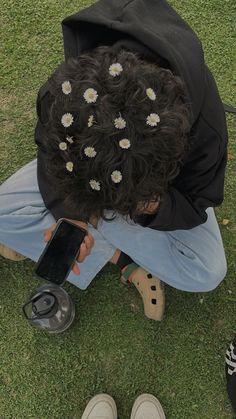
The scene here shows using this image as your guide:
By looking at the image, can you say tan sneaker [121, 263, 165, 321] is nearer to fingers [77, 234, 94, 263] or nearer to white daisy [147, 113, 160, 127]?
fingers [77, 234, 94, 263]

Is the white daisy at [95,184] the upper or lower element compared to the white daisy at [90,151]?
lower

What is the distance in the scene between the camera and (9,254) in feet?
5.99

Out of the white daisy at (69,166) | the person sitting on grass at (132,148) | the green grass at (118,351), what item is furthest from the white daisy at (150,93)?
the green grass at (118,351)

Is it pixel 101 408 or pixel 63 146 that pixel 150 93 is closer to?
pixel 63 146

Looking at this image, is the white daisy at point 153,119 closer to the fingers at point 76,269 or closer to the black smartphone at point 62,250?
the black smartphone at point 62,250

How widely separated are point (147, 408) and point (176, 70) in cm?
118

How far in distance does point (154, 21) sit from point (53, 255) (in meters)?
0.71

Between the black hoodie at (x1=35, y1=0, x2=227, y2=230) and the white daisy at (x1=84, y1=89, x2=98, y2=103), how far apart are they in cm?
23

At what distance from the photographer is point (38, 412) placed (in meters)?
1.76

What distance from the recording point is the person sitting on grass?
3.13 ft

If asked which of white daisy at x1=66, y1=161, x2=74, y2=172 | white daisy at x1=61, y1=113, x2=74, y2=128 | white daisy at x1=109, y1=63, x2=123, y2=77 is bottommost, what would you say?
white daisy at x1=66, y1=161, x2=74, y2=172

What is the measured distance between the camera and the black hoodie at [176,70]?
112cm

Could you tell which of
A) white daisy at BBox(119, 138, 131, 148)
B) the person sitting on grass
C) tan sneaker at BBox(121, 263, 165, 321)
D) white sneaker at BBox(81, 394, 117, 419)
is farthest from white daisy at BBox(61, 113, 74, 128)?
white sneaker at BBox(81, 394, 117, 419)

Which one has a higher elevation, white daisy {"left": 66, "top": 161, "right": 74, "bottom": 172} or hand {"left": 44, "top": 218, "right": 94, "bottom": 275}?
white daisy {"left": 66, "top": 161, "right": 74, "bottom": 172}
